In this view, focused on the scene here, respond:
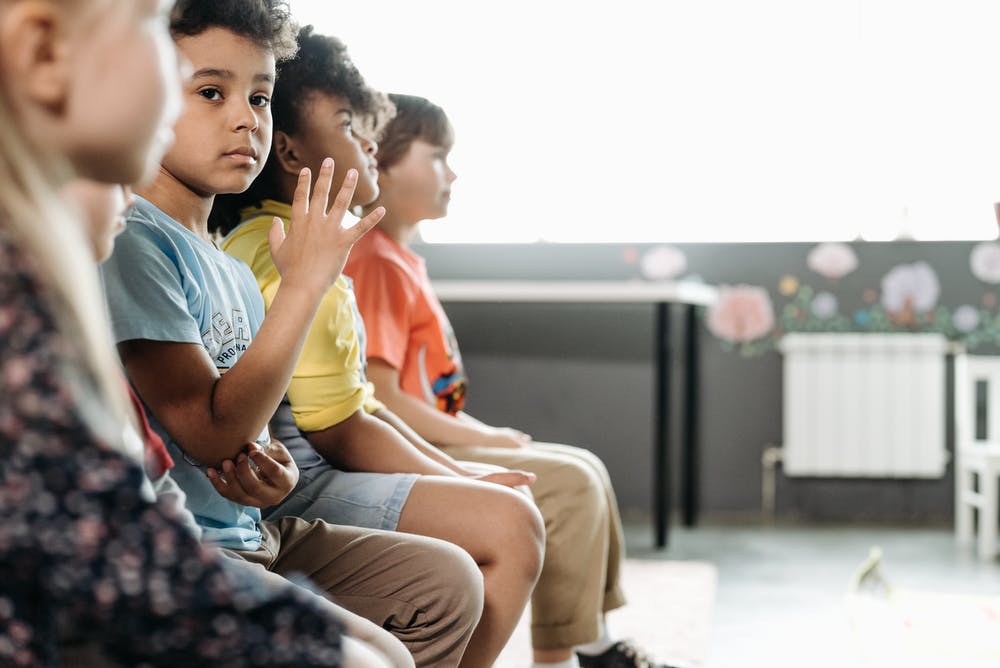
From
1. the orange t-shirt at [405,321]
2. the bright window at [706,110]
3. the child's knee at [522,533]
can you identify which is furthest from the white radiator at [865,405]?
the child's knee at [522,533]

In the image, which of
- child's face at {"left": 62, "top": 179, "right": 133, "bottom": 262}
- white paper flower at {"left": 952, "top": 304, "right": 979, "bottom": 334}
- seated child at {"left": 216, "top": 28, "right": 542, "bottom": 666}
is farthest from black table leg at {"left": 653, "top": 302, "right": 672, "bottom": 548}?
child's face at {"left": 62, "top": 179, "right": 133, "bottom": 262}

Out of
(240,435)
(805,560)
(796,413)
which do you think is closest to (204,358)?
(240,435)

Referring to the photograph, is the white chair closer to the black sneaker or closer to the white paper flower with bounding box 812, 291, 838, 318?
the white paper flower with bounding box 812, 291, 838, 318

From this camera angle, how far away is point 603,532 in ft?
5.18

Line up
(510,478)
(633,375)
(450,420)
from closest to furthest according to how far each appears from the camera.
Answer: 1. (510,478)
2. (450,420)
3. (633,375)

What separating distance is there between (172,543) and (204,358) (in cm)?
38

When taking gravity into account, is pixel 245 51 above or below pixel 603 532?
above

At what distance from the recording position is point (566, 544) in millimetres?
1515

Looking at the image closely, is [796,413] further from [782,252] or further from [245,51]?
[245,51]

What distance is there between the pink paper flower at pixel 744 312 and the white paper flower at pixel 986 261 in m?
0.64

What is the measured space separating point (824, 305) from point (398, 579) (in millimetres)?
2845

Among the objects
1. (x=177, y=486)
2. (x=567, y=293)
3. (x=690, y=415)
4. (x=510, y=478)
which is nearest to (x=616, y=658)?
(x=510, y=478)

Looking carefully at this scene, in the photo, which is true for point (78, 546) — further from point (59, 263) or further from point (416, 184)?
point (416, 184)

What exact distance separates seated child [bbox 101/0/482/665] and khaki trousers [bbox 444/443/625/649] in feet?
1.60
